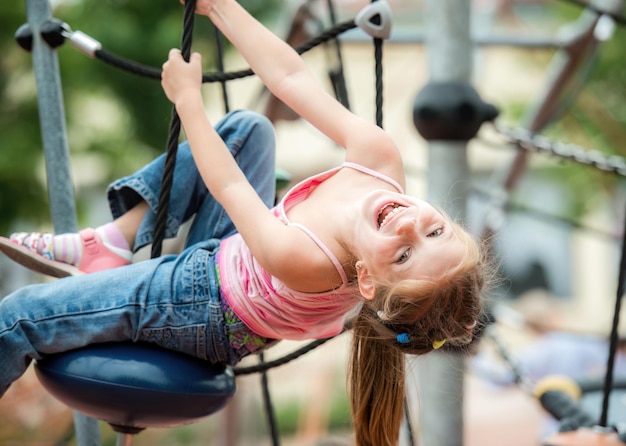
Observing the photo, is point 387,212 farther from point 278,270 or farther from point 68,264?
point 68,264

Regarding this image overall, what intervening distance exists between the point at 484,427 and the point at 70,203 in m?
4.14

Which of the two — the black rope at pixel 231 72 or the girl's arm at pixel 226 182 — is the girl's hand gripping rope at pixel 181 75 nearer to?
the girl's arm at pixel 226 182

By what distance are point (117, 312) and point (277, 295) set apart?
8.8 inches

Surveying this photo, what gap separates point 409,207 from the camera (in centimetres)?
119

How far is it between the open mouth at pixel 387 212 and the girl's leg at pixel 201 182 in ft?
0.94

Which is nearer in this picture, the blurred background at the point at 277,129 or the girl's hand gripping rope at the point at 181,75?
the girl's hand gripping rope at the point at 181,75

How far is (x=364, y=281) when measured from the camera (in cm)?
119

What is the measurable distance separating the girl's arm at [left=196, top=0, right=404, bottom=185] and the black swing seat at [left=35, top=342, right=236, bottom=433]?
0.39 metres

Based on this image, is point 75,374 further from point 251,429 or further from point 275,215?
point 251,429

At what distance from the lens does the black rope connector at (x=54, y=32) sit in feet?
5.20

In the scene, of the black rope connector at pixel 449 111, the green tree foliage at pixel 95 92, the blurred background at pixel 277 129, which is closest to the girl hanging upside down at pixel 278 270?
the black rope connector at pixel 449 111

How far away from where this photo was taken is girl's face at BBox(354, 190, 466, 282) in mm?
1165


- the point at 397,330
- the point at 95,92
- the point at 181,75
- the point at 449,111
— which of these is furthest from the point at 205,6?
the point at 95,92

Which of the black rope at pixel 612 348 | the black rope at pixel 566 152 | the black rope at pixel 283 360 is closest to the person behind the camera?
the black rope at pixel 283 360
